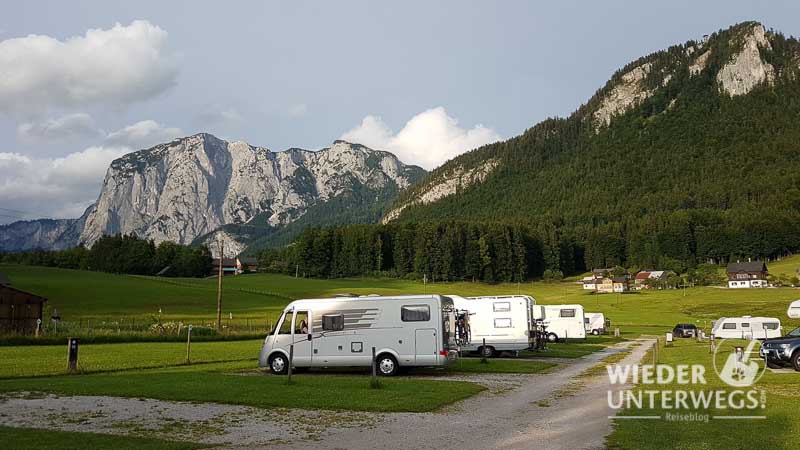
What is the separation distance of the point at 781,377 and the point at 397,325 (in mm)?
13178

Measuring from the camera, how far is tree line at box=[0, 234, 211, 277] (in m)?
145

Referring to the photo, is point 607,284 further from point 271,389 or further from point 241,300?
point 271,389

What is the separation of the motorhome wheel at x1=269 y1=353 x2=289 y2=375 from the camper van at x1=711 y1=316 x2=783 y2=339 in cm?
3532

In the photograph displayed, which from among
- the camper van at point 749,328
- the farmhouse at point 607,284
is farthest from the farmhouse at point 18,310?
the farmhouse at point 607,284

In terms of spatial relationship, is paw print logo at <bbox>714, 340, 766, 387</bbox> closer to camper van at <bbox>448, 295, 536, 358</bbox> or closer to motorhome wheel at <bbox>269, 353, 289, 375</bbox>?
camper van at <bbox>448, 295, 536, 358</bbox>

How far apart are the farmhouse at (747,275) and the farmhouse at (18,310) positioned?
116m

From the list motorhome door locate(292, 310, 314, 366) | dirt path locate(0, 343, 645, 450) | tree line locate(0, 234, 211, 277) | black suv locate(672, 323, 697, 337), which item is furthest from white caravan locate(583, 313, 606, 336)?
tree line locate(0, 234, 211, 277)

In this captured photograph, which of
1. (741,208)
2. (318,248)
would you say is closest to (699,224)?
(741,208)

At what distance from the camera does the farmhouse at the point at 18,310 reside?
50031 millimetres

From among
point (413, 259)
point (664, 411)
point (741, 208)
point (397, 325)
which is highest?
point (741, 208)

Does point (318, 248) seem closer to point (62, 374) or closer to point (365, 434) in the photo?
point (62, 374)

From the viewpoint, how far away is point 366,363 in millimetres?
23328

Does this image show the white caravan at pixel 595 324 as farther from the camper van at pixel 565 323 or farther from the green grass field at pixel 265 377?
the camper van at pixel 565 323

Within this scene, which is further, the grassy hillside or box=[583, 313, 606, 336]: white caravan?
the grassy hillside
